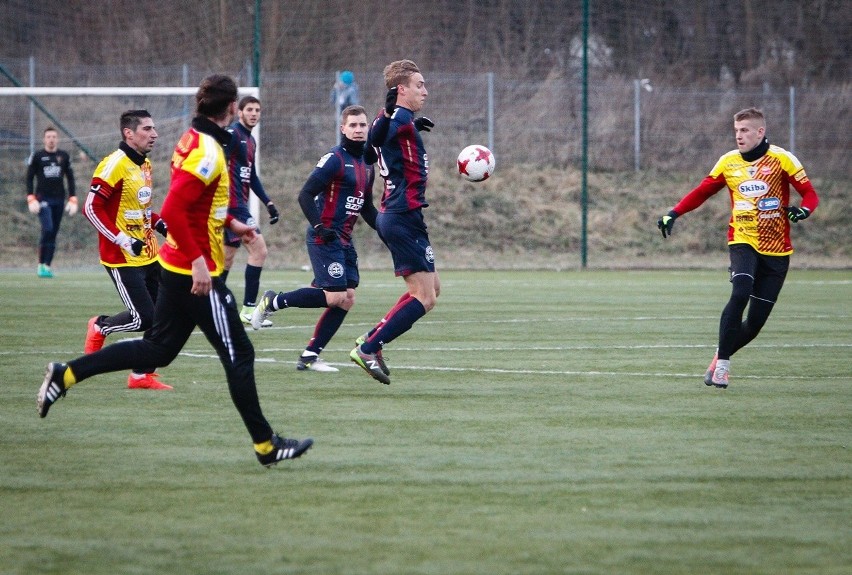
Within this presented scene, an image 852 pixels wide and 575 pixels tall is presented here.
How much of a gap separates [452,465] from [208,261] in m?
1.57

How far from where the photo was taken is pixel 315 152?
26219 millimetres

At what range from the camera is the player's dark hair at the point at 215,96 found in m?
6.19

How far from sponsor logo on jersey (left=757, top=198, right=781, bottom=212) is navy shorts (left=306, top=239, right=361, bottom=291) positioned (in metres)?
3.20

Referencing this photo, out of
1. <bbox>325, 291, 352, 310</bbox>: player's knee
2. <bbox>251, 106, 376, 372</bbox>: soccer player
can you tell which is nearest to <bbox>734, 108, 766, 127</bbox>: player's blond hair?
<bbox>251, 106, 376, 372</bbox>: soccer player

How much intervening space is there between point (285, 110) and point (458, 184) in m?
4.50

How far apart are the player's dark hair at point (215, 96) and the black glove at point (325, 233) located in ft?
12.8

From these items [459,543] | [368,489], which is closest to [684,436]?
[368,489]

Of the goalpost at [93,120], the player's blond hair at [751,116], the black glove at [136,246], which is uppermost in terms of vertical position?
the goalpost at [93,120]

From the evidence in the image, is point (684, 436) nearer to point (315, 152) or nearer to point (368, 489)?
point (368, 489)

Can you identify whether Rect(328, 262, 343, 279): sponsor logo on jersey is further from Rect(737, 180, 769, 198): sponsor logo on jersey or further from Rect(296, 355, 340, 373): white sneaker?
Rect(737, 180, 769, 198): sponsor logo on jersey

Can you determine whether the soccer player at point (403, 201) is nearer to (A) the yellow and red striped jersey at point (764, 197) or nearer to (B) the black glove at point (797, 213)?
(A) the yellow and red striped jersey at point (764, 197)

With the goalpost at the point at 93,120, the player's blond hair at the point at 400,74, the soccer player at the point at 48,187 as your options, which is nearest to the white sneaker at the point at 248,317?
the player's blond hair at the point at 400,74

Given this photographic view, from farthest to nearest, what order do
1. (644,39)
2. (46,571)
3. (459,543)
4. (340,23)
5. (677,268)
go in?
(644,39)
(340,23)
(677,268)
(459,543)
(46,571)

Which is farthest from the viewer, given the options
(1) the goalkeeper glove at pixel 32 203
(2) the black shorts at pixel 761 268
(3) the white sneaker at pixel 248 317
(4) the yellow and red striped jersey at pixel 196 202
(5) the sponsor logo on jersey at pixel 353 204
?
(1) the goalkeeper glove at pixel 32 203
